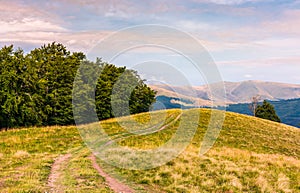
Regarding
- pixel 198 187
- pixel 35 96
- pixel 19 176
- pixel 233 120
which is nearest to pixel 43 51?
pixel 35 96

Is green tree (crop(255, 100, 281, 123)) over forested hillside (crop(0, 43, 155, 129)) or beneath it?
beneath

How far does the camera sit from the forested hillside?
184 ft

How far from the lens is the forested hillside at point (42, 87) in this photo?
56188 mm

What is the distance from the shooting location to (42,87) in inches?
2346

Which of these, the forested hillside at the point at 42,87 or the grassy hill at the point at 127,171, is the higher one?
the forested hillside at the point at 42,87

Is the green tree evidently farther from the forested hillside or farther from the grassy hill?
the grassy hill

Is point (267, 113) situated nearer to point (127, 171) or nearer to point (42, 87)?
point (42, 87)

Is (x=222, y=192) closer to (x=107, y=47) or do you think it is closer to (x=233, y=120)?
(x=107, y=47)

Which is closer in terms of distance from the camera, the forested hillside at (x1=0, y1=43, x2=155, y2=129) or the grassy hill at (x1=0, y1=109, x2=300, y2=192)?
the grassy hill at (x1=0, y1=109, x2=300, y2=192)

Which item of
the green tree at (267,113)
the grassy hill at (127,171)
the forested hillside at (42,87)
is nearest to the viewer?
the grassy hill at (127,171)

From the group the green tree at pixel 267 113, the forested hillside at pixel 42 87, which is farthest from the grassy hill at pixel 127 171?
the green tree at pixel 267 113

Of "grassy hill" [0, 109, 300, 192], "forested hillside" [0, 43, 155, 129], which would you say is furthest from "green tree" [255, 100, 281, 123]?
"grassy hill" [0, 109, 300, 192]

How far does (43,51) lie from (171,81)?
5282cm

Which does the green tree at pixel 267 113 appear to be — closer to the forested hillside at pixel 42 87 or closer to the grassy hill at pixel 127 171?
the forested hillside at pixel 42 87
